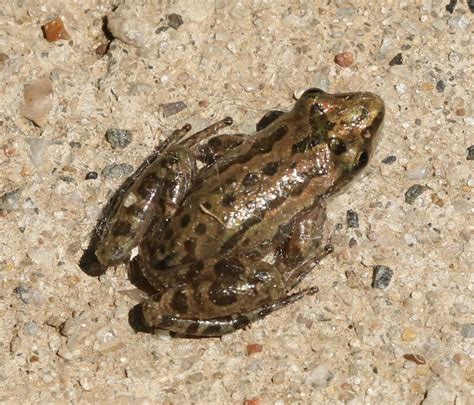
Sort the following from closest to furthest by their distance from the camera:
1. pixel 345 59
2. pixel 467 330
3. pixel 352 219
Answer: pixel 467 330
pixel 352 219
pixel 345 59

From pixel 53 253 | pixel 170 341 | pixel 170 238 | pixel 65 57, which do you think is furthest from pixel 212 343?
pixel 65 57

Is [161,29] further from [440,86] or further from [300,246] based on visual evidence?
[440,86]

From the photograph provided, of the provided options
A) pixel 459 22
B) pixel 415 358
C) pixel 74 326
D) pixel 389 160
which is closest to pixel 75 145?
pixel 74 326

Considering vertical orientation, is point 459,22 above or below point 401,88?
above

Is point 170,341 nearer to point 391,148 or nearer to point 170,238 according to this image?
point 170,238

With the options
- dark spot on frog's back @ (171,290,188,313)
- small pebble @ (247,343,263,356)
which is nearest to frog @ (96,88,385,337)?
dark spot on frog's back @ (171,290,188,313)

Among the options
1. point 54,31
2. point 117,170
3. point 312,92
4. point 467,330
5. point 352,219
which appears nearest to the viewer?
point 467,330

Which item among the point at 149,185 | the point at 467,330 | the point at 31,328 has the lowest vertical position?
the point at 31,328
